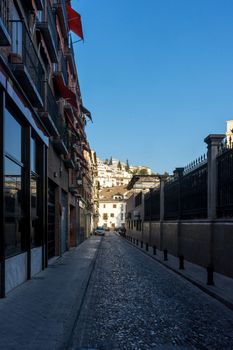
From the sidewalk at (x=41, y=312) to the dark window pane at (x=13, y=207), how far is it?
42.8 inches

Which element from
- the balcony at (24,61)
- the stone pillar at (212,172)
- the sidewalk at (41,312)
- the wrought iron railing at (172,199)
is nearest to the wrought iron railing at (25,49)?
the balcony at (24,61)

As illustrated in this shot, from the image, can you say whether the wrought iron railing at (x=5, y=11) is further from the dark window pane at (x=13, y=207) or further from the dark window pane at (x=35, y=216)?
the dark window pane at (x=35, y=216)

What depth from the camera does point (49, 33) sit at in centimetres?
1923

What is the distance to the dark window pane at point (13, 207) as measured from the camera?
39.1 feet

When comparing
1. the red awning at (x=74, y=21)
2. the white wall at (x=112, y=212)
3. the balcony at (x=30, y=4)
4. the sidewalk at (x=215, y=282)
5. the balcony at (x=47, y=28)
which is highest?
the red awning at (x=74, y=21)

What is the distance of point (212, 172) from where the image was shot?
58.1 feet

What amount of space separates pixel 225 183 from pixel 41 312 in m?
8.68

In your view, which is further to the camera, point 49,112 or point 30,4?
point 49,112

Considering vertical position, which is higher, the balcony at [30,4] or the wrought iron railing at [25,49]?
the balcony at [30,4]

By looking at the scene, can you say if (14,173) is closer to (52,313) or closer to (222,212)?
(52,313)

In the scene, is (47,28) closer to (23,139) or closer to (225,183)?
(23,139)

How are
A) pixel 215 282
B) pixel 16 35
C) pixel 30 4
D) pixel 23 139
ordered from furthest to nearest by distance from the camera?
pixel 30 4, pixel 23 139, pixel 215 282, pixel 16 35

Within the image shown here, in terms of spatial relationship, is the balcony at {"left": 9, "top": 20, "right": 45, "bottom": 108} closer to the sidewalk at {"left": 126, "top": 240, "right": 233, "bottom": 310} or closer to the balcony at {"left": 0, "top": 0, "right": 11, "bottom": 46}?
the balcony at {"left": 0, "top": 0, "right": 11, "bottom": 46}

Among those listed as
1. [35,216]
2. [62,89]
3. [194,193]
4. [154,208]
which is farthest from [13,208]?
[154,208]
